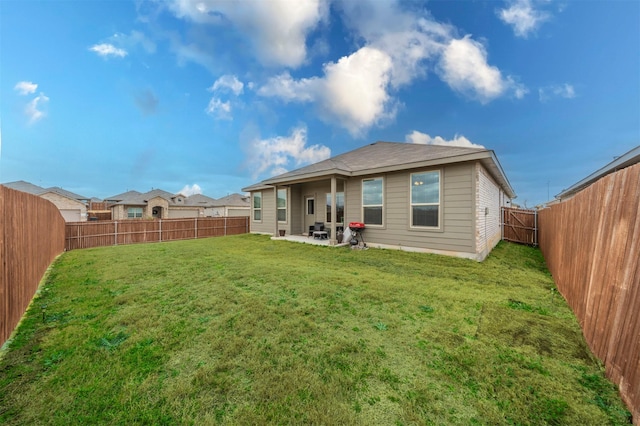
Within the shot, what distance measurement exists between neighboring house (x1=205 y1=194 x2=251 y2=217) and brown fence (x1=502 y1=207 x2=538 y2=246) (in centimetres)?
3102

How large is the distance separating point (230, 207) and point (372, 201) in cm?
3114

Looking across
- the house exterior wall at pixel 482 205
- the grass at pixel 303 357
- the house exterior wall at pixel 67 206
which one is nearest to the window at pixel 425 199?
the house exterior wall at pixel 482 205

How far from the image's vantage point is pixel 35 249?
4.73 metres

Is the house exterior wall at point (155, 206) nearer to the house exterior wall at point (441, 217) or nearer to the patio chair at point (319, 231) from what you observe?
the patio chair at point (319, 231)

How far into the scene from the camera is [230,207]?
36.2m

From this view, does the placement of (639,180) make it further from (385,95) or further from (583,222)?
(385,95)

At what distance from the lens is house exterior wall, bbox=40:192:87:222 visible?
23.9 metres

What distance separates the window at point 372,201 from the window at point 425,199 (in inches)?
50.1

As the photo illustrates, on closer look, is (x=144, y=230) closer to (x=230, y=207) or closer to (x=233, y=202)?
(x=230, y=207)

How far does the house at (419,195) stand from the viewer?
7086 millimetres

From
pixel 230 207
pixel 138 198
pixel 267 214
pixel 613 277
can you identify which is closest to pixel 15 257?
pixel 613 277

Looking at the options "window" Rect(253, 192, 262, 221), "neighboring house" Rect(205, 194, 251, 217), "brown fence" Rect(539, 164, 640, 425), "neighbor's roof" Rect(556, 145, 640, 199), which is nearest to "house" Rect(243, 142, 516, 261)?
"neighbor's roof" Rect(556, 145, 640, 199)

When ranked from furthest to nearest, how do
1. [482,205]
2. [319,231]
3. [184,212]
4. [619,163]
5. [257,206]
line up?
[184,212] → [257,206] → [319,231] → [482,205] → [619,163]

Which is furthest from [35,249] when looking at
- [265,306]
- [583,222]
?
[583,222]
